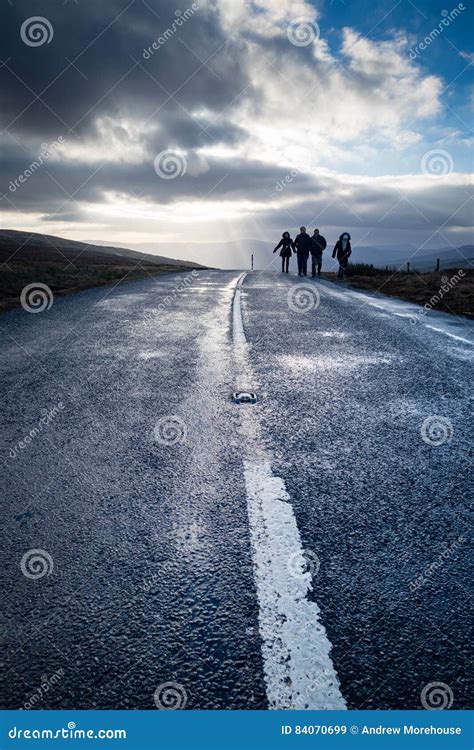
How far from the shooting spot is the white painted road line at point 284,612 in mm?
1467

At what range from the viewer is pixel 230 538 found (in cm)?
223

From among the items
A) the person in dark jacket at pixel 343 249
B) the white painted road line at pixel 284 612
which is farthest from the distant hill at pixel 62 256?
the white painted road line at pixel 284 612

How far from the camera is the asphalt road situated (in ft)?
5.03

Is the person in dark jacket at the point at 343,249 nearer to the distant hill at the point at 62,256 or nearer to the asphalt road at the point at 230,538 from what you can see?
the asphalt road at the point at 230,538

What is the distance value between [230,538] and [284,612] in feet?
1.68

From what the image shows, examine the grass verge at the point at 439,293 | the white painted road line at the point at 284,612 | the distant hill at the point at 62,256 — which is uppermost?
the distant hill at the point at 62,256

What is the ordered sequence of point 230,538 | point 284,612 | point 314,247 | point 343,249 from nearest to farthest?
1. point 284,612
2. point 230,538
3. point 343,249
4. point 314,247

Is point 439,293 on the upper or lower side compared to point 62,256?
lower

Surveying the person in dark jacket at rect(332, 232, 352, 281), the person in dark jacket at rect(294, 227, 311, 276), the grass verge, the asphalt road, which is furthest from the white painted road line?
the person in dark jacket at rect(294, 227, 311, 276)

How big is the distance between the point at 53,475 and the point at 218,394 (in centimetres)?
189

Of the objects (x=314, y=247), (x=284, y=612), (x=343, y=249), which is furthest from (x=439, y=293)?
(x=284, y=612)

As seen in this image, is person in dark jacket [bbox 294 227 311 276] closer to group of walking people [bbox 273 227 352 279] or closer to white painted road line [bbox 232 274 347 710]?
group of walking people [bbox 273 227 352 279]

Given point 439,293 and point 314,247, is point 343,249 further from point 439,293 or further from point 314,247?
point 439,293
